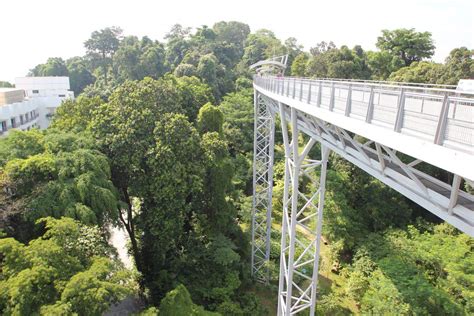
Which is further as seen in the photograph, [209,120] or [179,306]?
[209,120]

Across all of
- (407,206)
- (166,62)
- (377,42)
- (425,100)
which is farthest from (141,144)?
(166,62)

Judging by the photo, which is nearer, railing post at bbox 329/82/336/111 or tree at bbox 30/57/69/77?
railing post at bbox 329/82/336/111

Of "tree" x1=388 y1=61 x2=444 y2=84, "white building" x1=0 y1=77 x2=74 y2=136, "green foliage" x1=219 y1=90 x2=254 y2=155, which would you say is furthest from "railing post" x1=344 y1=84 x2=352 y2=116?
"white building" x1=0 y1=77 x2=74 y2=136

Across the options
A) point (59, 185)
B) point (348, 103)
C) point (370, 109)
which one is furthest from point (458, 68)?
point (59, 185)

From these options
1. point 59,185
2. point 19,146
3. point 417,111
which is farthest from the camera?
point 19,146

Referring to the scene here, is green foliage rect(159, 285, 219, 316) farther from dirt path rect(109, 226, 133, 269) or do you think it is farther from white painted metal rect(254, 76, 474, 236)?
white painted metal rect(254, 76, 474, 236)

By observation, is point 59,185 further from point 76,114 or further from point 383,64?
point 383,64
